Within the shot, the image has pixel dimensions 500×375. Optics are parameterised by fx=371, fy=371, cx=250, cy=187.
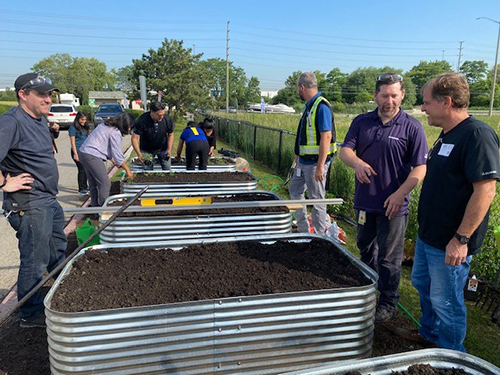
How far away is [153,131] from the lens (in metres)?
6.79

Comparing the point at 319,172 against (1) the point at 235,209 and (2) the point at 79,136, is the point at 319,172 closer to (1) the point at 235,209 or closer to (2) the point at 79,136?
(1) the point at 235,209

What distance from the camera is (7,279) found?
4.26 m

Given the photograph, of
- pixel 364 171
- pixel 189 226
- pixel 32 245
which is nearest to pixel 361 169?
pixel 364 171

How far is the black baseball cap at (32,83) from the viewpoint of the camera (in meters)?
2.98

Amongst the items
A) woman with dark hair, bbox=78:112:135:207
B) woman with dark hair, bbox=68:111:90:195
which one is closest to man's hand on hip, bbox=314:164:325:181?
woman with dark hair, bbox=78:112:135:207

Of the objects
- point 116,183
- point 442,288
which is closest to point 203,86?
point 116,183

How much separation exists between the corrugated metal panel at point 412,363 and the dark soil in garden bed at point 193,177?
15.2ft

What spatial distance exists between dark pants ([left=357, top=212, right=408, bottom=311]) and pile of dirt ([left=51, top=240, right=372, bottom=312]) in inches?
16.0

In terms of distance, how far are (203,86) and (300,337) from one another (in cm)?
2861

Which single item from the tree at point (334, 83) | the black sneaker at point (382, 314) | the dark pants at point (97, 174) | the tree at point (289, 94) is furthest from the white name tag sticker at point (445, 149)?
the tree at point (334, 83)

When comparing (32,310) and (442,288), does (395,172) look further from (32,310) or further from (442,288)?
(32,310)

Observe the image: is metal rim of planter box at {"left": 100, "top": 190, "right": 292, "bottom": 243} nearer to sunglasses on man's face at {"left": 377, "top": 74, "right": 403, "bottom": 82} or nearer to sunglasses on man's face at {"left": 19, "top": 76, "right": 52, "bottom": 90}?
sunglasses on man's face at {"left": 19, "top": 76, "right": 52, "bottom": 90}

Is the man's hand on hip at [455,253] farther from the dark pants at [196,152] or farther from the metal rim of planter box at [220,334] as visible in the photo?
the dark pants at [196,152]

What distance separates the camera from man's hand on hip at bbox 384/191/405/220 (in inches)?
119
